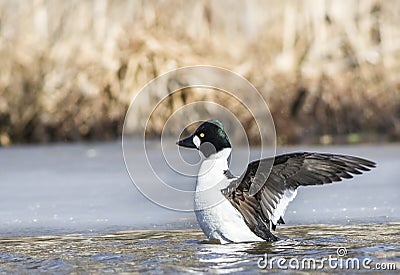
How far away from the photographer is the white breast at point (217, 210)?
215 inches

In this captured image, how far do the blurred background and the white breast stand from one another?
6.56 metres

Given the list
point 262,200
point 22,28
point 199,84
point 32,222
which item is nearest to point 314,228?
point 262,200

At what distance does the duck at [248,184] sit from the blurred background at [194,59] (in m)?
6.33

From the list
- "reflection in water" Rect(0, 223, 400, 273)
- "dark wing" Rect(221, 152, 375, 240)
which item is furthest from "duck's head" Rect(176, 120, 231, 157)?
"reflection in water" Rect(0, 223, 400, 273)

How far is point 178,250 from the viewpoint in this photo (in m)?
5.25

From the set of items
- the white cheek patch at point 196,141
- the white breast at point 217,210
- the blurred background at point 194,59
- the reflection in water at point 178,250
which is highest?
the blurred background at point 194,59

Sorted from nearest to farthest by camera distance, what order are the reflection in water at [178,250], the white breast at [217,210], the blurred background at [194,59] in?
the reflection in water at [178,250] < the white breast at [217,210] < the blurred background at [194,59]

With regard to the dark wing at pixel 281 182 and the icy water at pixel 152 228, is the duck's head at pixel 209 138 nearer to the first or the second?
the dark wing at pixel 281 182

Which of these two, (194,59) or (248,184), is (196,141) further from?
(194,59)

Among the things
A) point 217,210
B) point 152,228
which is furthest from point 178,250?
point 152,228

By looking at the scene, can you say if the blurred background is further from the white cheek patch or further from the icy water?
the white cheek patch

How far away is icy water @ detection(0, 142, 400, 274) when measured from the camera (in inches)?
188

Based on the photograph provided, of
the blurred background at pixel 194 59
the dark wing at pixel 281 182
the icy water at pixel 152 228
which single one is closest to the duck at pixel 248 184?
the dark wing at pixel 281 182

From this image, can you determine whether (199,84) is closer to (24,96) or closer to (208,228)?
(24,96)
